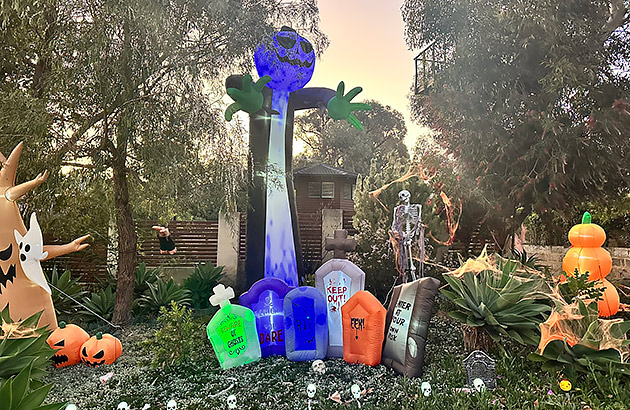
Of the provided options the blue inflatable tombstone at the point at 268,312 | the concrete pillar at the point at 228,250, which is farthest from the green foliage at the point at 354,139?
the blue inflatable tombstone at the point at 268,312

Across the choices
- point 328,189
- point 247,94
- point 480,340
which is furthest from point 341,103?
point 328,189

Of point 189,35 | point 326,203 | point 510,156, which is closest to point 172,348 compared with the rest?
point 189,35

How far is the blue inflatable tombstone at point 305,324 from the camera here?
4.52 metres

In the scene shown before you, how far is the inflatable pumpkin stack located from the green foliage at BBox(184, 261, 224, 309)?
17.4 feet

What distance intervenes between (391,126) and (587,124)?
21.9 metres

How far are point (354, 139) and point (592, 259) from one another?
2174 centimetres

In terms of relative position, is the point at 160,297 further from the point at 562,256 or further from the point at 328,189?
the point at 328,189

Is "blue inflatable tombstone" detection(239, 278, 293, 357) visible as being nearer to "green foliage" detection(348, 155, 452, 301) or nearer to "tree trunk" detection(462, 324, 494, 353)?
"tree trunk" detection(462, 324, 494, 353)

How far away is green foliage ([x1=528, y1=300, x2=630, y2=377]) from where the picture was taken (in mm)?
3314

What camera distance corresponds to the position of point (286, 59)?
6.02m

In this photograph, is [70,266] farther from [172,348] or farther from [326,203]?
[326,203]

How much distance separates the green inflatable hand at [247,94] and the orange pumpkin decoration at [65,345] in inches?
121

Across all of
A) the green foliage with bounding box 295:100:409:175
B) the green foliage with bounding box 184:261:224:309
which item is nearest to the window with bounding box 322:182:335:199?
the green foliage with bounding box 295:100:409:175

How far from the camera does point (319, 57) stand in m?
6.45
